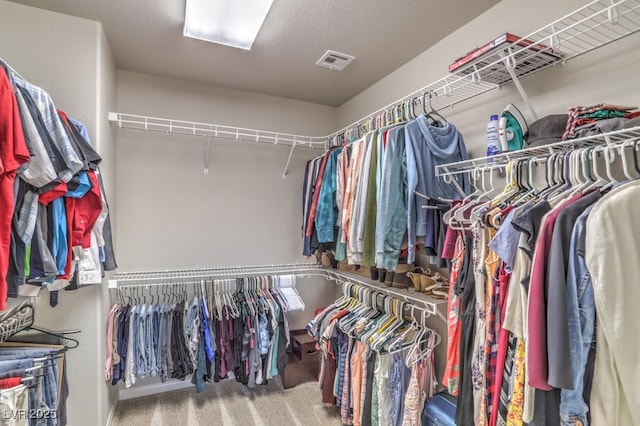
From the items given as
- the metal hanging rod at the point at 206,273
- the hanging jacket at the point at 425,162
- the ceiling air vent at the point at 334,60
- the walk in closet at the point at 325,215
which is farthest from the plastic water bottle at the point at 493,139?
the metal hanging rod at the point at 206,273

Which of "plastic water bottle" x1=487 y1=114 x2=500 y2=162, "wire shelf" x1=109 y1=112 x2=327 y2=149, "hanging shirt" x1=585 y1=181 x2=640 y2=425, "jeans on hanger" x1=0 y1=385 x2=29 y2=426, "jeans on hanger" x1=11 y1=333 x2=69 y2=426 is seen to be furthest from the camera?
"wire shelf" x1=109 y1=112 x2=327 y2=149

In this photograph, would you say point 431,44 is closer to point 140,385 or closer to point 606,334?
point 606,334

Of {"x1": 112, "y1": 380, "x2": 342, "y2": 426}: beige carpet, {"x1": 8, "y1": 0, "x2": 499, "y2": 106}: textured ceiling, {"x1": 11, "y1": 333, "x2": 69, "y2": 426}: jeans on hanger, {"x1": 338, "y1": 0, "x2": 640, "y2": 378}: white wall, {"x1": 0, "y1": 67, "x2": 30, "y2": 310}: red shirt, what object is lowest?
Answer: {"x1": 112, "y1": 380, "x2": 342, "y2": 426}: beige carpet

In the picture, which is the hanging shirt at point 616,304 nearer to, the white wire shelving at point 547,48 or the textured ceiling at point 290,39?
the white wire shelving at point 547,48

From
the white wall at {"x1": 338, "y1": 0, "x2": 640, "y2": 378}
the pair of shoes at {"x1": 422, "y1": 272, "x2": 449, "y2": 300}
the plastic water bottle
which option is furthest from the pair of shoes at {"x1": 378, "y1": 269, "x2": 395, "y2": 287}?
the plastic water bottle

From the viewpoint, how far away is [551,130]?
1.29 metres

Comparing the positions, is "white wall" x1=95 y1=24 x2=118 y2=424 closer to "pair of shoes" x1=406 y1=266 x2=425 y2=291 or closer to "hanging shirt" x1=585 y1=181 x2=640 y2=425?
"pair of shoes" x1=406 y1=266 x2=425 y2=291

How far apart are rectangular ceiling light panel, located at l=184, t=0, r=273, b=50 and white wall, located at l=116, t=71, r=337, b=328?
2.78 feet

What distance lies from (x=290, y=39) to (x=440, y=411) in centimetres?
237

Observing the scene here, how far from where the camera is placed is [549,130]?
4.24 feet

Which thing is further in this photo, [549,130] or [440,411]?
[440,411]

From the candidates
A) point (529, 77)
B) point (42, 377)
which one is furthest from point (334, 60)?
point (42, 377)

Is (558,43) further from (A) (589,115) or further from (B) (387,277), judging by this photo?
(B) (387,277)

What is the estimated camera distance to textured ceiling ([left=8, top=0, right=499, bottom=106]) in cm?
176
